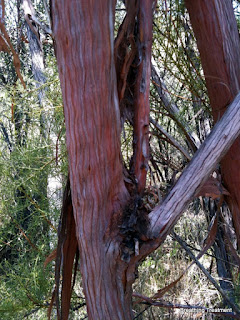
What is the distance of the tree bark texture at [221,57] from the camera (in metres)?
1.37

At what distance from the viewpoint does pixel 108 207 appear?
94 cm

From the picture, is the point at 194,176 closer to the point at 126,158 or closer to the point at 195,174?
the point at 195,174

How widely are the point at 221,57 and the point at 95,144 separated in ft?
2.26

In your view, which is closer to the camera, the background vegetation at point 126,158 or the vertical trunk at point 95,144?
the vertical trunk at point 95,144

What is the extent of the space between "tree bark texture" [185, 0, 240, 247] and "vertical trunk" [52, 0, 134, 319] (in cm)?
57

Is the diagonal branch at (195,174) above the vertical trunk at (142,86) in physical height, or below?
below

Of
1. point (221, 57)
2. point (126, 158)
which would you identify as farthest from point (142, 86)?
point (126, 158)

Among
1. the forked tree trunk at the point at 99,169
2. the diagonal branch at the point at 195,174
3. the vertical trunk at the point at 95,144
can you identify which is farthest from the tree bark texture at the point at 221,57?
the vertical trunk at the point at 95,144

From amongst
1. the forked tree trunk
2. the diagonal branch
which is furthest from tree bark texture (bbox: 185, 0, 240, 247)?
the forked tree trunk

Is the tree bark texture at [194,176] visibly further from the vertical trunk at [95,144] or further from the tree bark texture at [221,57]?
the tree bark texture at [221,57]

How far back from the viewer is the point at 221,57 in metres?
1.37

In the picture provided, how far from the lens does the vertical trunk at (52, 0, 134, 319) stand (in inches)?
34.0

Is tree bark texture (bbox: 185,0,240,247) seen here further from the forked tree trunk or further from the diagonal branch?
the forked tree trunk

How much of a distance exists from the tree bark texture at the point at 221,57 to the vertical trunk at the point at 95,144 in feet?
1.88
